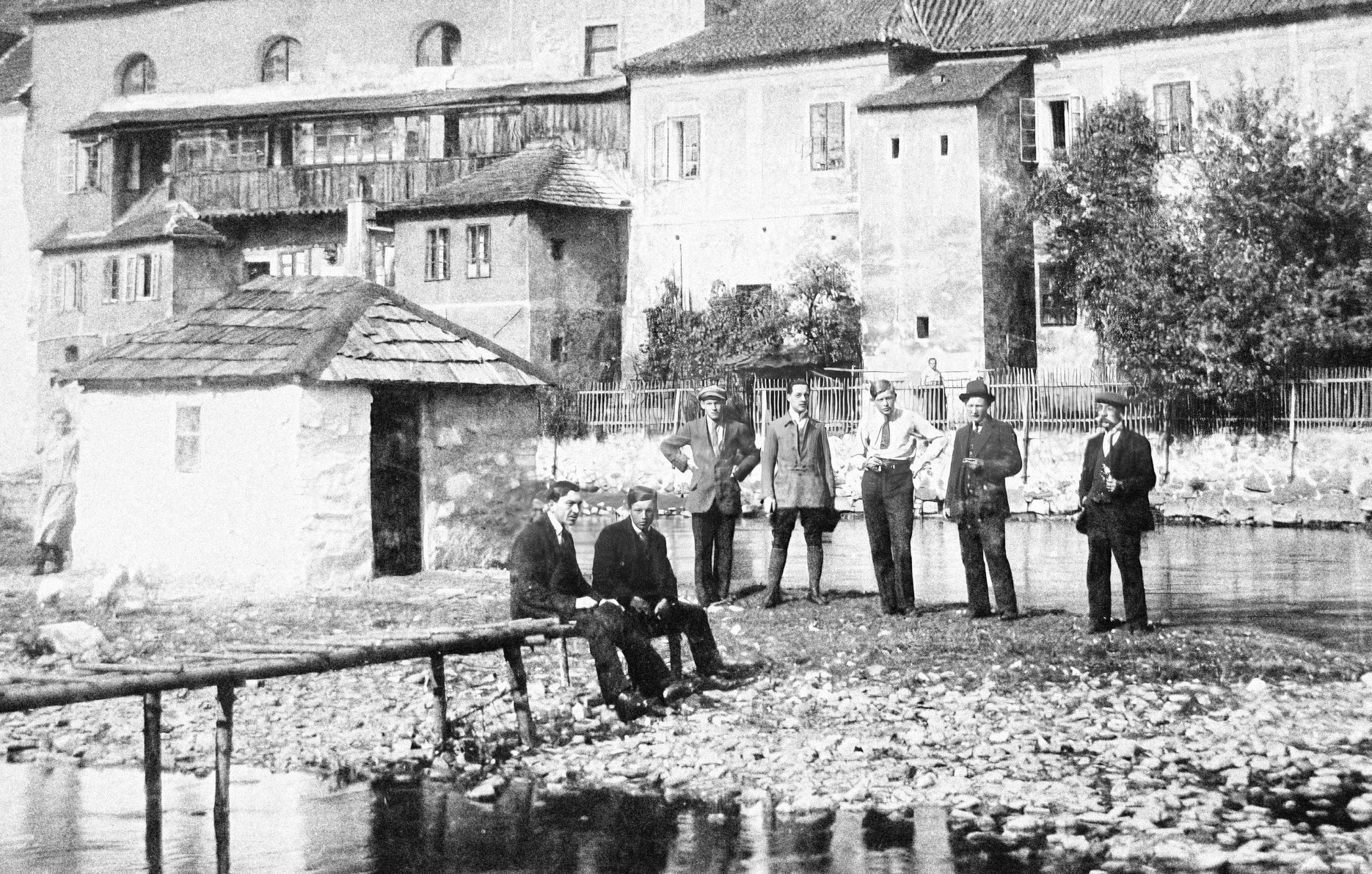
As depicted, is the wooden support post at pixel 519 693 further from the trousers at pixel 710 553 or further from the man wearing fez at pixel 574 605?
the trousers at pixel 710 553

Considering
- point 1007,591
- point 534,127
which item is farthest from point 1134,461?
point 534,127

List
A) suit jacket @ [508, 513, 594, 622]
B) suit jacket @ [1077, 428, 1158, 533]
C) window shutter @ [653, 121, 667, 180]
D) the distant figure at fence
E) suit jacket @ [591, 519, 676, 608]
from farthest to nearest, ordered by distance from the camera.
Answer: window shutter @ [653, 121, 667, 180] → the distant figure at fence → suit jacket @ [1077, 428, 1158, 533] → suit jacket @ [591, 519, 676, 608] → suit jacket @ [508, 513, 594, 622]

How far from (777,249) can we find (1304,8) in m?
12.1

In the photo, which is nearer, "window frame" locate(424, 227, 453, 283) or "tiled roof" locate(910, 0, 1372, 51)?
"tiled roof" locate(910, 0, 1372, 51)

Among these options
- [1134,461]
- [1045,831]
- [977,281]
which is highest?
[977,281]

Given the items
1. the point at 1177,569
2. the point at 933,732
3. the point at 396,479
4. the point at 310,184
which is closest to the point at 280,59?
the point at 310,184

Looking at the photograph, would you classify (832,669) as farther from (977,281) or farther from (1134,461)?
(977,281)

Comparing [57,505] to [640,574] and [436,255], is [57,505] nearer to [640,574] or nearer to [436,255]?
[640,574]

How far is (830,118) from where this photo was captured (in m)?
44.8

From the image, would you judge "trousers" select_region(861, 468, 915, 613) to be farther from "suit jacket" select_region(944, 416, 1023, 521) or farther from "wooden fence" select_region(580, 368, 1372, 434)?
"wooden fence" select_region(580, 368, 1372, 434)

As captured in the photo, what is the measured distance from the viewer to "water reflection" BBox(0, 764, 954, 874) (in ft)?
32.0

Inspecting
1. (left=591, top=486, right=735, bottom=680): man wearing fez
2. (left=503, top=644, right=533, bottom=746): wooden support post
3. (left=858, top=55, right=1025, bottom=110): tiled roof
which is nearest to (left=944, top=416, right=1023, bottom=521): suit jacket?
(left=591, top=486, right=735, bottom=680): man wearing fez

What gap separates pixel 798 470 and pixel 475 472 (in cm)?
458

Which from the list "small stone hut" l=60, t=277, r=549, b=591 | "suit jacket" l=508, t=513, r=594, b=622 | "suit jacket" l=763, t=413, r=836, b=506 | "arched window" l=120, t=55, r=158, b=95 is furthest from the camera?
"arched window" l=120, t=55, r=158, b=95
